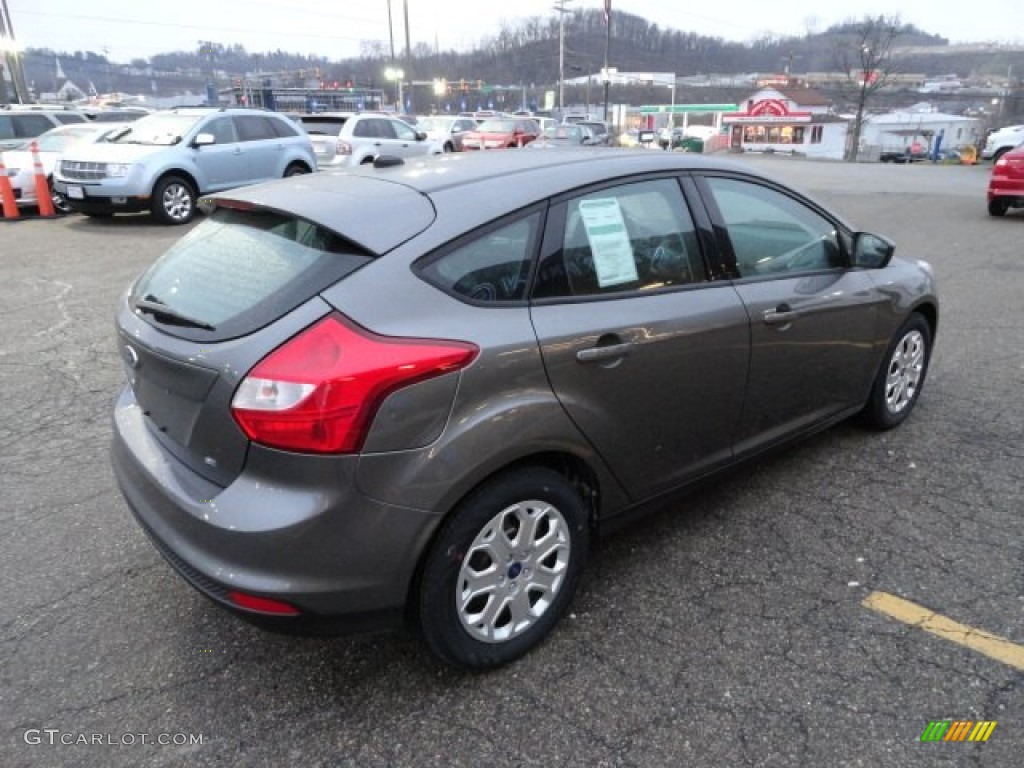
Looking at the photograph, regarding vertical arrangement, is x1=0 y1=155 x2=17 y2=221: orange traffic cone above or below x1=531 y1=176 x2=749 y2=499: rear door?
below

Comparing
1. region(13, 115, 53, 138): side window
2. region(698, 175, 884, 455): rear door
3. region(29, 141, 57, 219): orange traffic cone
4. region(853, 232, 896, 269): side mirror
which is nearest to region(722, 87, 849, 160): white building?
region(13, 115, 53, 138): side window

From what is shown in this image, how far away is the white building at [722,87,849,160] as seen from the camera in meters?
68.6

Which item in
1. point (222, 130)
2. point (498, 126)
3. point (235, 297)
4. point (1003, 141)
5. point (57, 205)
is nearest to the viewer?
point (235, 297)

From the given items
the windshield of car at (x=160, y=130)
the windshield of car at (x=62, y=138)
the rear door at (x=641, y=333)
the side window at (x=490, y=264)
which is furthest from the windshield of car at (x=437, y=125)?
the side window at (x=490, y=264)

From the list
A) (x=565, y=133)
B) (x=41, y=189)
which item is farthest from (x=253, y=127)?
(x=565, y=133)

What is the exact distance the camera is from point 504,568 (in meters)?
2.41

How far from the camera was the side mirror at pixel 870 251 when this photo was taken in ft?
12.1

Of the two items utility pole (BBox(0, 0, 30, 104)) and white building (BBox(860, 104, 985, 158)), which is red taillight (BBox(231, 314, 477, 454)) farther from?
white building (BBox(860, 104, 985, 158))

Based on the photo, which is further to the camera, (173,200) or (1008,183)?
(1008,183)

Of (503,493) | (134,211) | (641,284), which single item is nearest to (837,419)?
(641,284)

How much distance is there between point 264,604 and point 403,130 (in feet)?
54.2

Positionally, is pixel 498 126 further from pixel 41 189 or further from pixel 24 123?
pixel 41 189

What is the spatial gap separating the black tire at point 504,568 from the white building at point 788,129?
7027cm

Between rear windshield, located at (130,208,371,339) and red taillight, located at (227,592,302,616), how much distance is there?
0.73 meters
